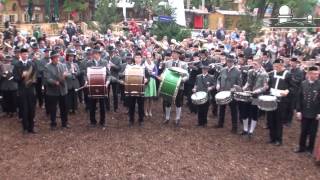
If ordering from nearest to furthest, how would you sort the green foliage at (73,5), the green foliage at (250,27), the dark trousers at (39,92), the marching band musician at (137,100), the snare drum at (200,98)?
the snare drum at (200,98), the marching band musician at (137,100), the dark trousers at (39,92), the green foliage at (250,27), the green foliage at (73,5)

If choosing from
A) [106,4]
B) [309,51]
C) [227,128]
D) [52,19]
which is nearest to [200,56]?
[227,128]

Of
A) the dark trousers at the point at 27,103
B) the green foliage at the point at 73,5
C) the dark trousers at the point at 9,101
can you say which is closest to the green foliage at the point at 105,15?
the dark trousers at the point at 9,101

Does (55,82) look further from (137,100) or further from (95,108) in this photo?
(137,100)

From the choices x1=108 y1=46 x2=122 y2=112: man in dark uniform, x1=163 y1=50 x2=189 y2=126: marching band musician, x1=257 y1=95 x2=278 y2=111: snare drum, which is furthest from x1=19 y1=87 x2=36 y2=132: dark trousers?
x1=257 y1=95 x2=278 y2=111: snare drum

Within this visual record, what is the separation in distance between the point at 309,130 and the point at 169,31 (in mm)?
12848

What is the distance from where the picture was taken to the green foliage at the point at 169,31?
22.2 m

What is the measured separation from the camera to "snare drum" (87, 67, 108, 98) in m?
11.1

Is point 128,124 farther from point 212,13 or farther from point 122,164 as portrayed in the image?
point 212,13

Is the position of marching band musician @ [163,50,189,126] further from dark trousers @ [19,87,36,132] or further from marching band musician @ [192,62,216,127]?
dark trousers @ [19,87,36,132]

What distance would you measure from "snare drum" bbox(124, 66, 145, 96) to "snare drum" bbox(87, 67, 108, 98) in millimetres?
567

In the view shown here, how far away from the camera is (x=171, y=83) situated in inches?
452

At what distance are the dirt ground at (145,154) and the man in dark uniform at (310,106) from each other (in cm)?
52

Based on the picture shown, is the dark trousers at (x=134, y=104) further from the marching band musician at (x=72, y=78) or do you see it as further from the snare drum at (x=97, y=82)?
the marching band musician at (x=72, y=78)

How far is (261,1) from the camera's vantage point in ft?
163
